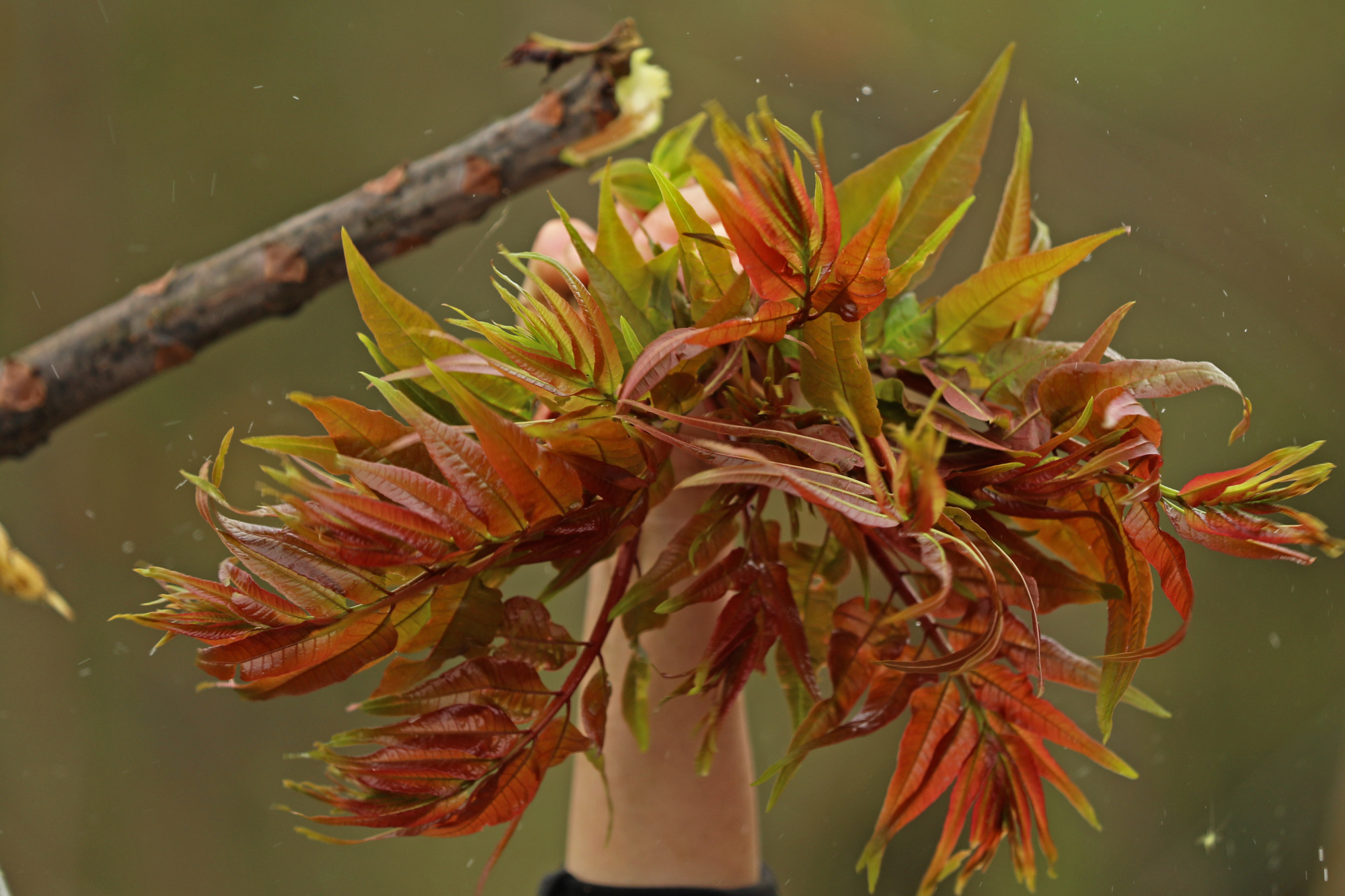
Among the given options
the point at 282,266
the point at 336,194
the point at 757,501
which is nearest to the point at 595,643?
the point at 757,501

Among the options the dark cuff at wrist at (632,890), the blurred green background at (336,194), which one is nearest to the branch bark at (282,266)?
the blurred green background at (336,194)

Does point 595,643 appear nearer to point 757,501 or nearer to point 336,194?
point 757,501

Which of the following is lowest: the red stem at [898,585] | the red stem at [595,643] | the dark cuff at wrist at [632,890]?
the dark cuff at wrist at [632,890]

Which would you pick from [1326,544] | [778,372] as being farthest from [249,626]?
[1326,544]

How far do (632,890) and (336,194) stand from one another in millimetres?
486

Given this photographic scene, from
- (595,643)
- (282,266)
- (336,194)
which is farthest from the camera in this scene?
(336,194)

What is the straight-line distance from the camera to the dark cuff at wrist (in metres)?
0.37

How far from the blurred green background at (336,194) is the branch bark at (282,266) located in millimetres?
82

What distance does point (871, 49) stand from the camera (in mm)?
→ 691

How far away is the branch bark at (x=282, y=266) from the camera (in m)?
0.51

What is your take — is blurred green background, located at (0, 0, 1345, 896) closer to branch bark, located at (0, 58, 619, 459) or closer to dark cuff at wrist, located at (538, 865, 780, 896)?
branch bark, located at (0, 58, 619, 459)

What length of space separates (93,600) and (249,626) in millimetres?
501

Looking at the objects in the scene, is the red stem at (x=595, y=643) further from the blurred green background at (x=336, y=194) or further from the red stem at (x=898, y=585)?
the blurred green background at (x=336, y=194)

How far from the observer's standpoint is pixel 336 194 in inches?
24.6
